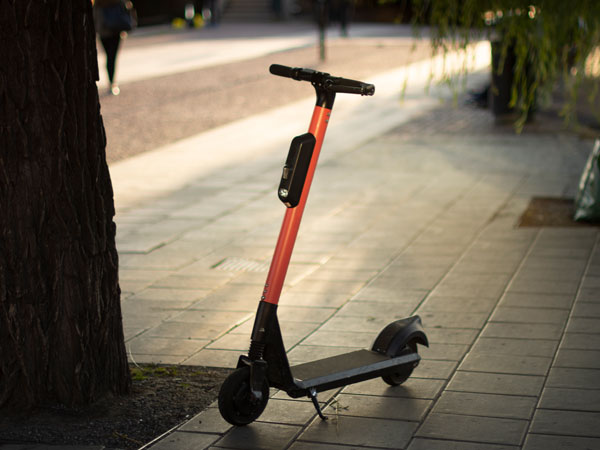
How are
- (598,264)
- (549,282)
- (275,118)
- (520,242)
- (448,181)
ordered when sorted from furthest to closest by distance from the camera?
(275,118) < (448,181) < (520,242) < (598,264) < (549,282)

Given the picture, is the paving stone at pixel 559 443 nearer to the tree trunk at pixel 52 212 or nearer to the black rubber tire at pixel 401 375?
the black rubber tire at pixel 401 375

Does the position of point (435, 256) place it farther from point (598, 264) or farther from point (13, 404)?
point (13, 404)

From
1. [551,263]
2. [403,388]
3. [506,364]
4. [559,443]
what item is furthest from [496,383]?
[551,263]

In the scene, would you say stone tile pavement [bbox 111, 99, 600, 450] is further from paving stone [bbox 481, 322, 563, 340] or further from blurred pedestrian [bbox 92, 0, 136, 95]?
blurred pedestrian [bbox 92, 0, 136, 95]

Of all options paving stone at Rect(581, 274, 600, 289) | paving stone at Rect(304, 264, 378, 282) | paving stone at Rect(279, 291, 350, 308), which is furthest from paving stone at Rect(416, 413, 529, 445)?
paving stone at Rect(304, 264, 378, 282)

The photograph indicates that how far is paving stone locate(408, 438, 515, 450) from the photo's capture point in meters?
3.42

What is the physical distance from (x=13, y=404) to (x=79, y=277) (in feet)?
1.86

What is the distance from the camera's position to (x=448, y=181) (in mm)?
9188

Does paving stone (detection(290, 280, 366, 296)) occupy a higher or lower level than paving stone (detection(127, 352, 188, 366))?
lower

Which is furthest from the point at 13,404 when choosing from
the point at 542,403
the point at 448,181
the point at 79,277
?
the point at 448,181

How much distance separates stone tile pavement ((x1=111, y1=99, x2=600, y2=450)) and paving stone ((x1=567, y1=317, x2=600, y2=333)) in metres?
0.02

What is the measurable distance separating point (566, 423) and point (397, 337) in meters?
0.77

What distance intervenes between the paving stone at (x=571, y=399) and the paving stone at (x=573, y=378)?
2.4 inches

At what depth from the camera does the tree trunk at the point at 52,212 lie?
3.57 meters
